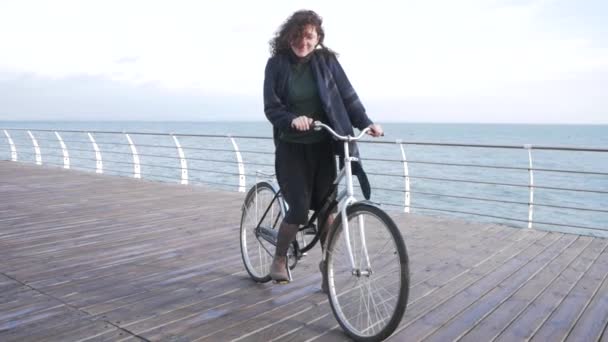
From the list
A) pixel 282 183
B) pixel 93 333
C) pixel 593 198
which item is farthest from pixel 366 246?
pixel 593 198

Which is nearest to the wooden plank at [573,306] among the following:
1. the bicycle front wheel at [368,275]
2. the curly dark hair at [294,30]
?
the bicycle front wheel at [368,275]

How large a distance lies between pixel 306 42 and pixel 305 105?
29 centimetres

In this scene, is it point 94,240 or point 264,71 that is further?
point 94,240

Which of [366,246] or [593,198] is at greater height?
[366,246]

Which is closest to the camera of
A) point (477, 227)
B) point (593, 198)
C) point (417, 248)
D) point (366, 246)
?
point (366, 246)

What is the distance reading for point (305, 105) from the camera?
8.56 ft

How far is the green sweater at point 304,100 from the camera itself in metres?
2.60

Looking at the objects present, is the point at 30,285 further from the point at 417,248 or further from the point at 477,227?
the point at 477,227

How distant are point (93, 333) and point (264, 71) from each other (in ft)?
4.62

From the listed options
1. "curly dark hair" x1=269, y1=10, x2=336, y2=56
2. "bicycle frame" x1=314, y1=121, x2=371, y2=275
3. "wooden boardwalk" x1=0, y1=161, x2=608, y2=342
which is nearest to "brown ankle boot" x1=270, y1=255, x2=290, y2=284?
"wooden boardwalk" x1=0, y1=161, x2=608, y2=342

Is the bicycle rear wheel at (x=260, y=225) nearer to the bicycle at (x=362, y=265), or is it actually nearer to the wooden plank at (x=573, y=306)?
the bicycle at (x=362, y=265)

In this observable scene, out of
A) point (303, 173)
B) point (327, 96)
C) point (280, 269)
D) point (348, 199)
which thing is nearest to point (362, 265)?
point (348, 199)

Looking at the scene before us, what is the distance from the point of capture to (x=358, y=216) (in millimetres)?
2305

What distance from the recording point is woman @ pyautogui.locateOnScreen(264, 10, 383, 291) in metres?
2.55
